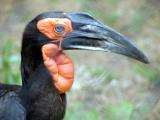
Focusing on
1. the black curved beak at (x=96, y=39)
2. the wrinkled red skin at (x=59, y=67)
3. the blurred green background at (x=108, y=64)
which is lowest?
the blurred green background at (x=108, y=64)

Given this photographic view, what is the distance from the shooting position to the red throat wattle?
3439 mm

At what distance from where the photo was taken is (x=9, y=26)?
5926mm

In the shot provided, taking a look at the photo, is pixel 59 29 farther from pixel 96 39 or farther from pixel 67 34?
pixel 96 39

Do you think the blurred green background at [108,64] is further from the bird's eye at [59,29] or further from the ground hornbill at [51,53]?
the bird's eye at [59,29]

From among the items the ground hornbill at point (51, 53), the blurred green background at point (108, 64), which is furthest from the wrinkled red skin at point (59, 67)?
the blurred green background at point (108, 64)

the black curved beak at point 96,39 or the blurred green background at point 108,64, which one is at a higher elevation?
the black curved beak at point 96,39

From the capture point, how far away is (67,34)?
3457 mm

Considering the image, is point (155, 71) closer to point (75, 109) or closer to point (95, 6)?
point (75, 109)

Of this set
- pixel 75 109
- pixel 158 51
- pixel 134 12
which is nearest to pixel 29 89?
pixel 75 109

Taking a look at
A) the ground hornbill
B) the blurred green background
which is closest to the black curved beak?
the ground hornbill

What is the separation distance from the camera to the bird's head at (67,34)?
3.42 metres

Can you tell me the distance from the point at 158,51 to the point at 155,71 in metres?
0.43

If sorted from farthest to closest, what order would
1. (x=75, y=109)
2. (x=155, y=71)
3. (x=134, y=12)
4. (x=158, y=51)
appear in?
(x=134, y=12) → (x=158, y=51) → (x=155, y=71) → (x=75, y=109)

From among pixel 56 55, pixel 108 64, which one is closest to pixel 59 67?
pixel 56 55
